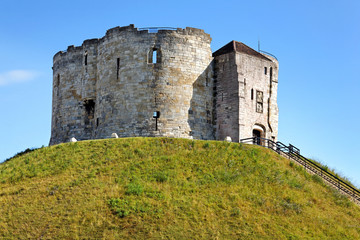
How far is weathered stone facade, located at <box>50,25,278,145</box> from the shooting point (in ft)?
125

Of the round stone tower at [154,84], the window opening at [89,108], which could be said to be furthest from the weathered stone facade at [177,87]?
the window opening at [89,108]

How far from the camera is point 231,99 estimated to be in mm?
38750

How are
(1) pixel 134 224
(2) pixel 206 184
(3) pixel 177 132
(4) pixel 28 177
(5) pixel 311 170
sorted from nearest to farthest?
(1) pixel 134 224
(2) pixel 206 184
(4) pixel 28 177
(5) pixel 311 170
(3) pixel 177 132

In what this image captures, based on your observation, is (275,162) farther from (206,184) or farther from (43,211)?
(43,211)

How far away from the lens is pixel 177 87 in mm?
38562

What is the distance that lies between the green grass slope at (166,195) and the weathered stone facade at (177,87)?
13.5 ft

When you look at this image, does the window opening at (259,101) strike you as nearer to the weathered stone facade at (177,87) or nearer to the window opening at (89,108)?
the weathered stone facade at (177,87)

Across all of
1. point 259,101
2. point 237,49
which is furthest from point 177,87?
point 259,101

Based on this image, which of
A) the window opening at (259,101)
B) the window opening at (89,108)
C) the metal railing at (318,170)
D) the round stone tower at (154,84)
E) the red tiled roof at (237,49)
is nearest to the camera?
the metal railing at (318,170)

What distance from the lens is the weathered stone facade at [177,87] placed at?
125 feet

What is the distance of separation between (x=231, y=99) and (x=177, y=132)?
4728 millimetres

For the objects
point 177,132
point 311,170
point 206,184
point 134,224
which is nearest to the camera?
point 134,224

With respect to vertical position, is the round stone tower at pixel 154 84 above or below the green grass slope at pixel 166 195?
above

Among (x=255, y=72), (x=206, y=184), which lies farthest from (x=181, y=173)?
(x=255, y=72)
